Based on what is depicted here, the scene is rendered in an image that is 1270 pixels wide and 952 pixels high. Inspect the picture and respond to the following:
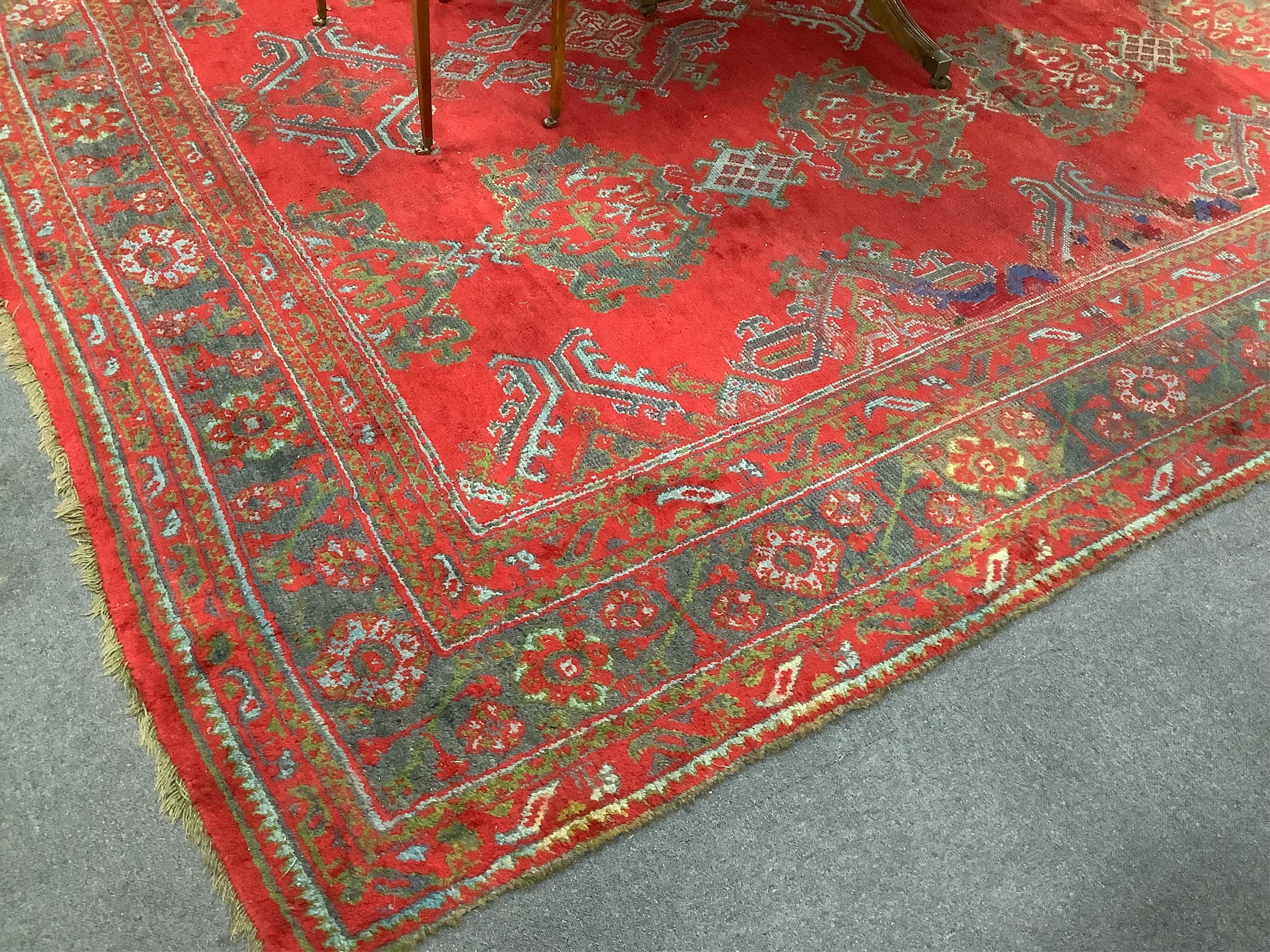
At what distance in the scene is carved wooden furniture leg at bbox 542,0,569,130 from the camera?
236 cm

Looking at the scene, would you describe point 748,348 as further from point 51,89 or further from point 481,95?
point 51,89

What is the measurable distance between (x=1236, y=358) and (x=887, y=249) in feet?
2.64

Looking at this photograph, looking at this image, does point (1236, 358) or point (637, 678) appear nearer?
point (637, 678)

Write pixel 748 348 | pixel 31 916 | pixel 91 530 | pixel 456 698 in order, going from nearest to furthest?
pixel 31 916 < pixel 456 698 < pixel 91 530 < pixel 748 348

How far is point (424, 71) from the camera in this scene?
2281 millimetres

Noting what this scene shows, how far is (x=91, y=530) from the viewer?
171 cm

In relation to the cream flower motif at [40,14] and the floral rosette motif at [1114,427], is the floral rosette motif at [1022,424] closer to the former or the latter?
the floral rosette motif at [1114,427]

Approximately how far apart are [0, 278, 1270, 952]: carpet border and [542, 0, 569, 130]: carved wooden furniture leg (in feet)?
4.33

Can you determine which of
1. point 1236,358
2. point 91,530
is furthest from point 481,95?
point 1236,358

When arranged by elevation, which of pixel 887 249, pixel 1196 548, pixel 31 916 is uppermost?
pixel 887 249

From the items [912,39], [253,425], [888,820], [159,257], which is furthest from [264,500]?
[912,39]

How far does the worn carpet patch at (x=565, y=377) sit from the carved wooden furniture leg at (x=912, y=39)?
0.26ft

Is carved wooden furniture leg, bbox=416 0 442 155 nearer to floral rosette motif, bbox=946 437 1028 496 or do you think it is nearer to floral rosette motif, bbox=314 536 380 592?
floral rosette motif, bbox=314 536 380 592

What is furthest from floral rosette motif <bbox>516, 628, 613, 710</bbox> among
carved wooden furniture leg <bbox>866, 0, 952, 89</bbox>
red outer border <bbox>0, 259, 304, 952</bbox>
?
carved wooden furniture leg <bbox>866, 0, 952, 89</bbox>
